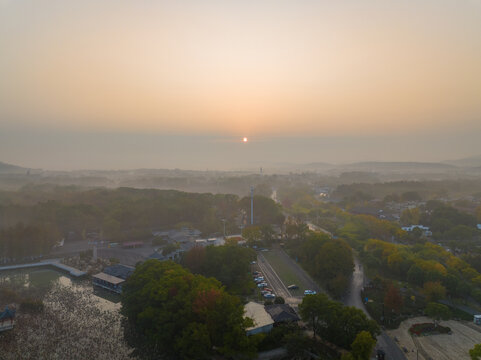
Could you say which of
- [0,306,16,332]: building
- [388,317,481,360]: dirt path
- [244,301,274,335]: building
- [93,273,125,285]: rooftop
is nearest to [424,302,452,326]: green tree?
[388,317,481,360]: dirt path

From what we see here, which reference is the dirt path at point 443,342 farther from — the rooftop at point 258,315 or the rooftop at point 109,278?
the rooftop at point 109,278

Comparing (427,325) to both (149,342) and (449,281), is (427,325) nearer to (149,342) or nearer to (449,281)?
(449,281)

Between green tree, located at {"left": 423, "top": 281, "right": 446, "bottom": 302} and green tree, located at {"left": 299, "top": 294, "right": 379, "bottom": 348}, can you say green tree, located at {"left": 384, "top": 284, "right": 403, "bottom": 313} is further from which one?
green tree, located at {"left": 299, "top": 294, "right": 379, "bottom": 348}

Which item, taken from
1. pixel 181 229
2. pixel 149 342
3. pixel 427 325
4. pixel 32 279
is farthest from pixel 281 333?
pixel 181 229

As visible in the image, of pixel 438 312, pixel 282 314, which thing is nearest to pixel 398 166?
pixel 438 312

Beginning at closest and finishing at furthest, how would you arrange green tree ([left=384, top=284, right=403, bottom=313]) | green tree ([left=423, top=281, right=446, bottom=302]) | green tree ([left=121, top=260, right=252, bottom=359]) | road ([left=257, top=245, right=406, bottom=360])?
green tree ([left=121, top=260, right=252, bottom=359]), road ([left=257, top=245, right=406, bottom=360]), green tree ([left=384, top=284, right=403, bottom=313]), green tree ([left=423, top=281, right=446, bottom=302])

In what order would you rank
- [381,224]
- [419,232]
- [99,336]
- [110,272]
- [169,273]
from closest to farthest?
[99,336], [169,273], [110,272], [419,232], [381,224]
